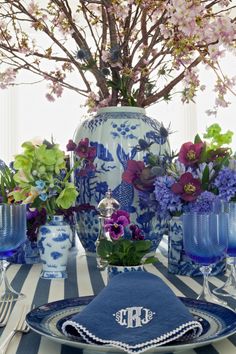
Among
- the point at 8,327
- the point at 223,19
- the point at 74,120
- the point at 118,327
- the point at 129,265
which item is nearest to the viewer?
the point at 118,327

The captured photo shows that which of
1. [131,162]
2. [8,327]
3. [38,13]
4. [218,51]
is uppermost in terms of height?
[38,13]

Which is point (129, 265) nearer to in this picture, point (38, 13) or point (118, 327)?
point (118, 327)

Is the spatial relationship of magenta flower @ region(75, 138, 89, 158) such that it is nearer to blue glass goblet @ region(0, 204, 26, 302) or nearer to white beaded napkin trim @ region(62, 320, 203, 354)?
blue glass goblet @ region(0, 204, 26, 302)

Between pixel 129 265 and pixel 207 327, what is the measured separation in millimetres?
315

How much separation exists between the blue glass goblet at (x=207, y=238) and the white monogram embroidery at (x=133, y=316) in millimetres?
278

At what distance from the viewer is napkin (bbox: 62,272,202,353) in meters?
0.59

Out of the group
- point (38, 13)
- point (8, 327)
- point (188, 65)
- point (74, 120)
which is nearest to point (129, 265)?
point (8, 327)

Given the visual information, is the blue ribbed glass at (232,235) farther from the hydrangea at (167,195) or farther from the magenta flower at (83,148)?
the magenta flower at (83,148)

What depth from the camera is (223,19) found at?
1.16m

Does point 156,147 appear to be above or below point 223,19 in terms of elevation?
below

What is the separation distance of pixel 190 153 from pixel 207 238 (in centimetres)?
30

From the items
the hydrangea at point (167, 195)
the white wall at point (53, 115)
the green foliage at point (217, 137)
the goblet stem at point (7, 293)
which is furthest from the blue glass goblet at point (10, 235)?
the white wall at point (53, 115)

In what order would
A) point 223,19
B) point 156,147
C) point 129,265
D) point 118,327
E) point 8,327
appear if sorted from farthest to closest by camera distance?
1. point 156,147
2. point 223,19
3. point 129,265
4. point 8,327
5. point 118,327

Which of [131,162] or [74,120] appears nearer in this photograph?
[131,162]
